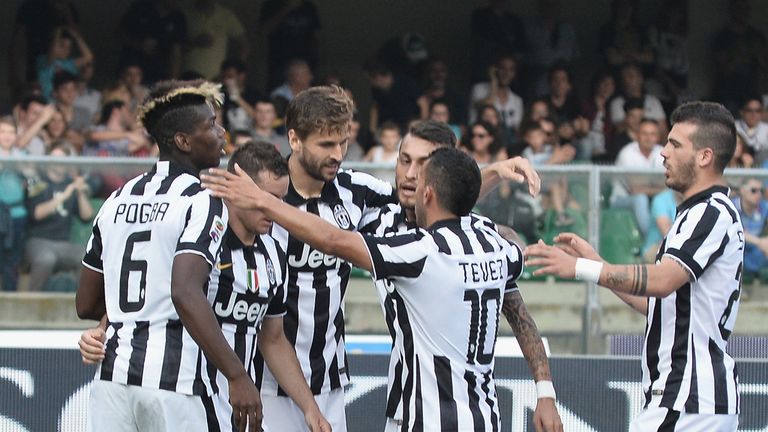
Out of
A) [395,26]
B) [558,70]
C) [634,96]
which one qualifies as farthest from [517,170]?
[395,26]

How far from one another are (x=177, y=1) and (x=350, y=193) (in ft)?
29.5

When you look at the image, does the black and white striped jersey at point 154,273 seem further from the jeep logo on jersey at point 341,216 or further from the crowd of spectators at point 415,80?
the crowd of spectators at point 415,80

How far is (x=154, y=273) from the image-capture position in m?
5.32

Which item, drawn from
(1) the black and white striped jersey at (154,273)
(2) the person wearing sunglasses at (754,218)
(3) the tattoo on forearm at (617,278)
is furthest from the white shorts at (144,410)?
(2) the person wearing sunglasses at (754,218)

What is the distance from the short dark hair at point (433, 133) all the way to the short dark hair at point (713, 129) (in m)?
1.11

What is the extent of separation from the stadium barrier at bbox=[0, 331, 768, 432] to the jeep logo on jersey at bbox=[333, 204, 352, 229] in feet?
6.55

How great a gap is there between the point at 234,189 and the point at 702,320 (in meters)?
2.15

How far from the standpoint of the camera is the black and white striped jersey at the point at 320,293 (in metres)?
6.24

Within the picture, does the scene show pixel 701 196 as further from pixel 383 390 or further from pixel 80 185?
pixel 80 185

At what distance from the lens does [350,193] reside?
6.45 meters

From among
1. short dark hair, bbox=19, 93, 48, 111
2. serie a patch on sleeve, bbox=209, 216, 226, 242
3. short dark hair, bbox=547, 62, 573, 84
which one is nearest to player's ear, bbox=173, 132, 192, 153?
serie a patch on sleeve, bbox=209, 216, 226, 242

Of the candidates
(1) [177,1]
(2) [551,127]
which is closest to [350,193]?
(2) [551,127]

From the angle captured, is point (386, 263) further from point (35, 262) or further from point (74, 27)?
point (74, 27)

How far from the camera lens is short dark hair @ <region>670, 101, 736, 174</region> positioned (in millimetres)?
5953
